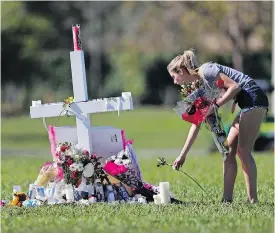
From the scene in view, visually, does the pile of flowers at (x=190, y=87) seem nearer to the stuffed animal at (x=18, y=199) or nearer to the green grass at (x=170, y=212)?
the green grass at (x=170, y=212)

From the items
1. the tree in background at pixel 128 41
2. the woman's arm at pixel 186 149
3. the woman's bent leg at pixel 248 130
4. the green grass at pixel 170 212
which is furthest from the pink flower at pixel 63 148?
the tree in background at pixel 128 41

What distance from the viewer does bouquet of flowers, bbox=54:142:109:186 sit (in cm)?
899

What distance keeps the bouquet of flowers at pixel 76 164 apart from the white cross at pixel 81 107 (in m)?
0.17

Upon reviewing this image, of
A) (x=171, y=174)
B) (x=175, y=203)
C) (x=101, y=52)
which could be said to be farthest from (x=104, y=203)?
(x=101, y=52)

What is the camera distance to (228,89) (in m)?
8.45

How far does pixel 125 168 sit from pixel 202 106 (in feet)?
3.60

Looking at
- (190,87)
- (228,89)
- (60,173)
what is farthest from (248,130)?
(60,173)

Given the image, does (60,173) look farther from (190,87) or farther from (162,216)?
(162,216)

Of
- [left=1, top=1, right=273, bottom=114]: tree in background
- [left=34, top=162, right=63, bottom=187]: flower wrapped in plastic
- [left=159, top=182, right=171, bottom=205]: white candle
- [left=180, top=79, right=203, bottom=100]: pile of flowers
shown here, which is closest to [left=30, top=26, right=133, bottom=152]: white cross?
[left=34, top=162, right=63, bottom=187]: flower wrapped in plastic

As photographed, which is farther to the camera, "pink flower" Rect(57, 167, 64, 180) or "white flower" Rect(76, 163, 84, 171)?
"pink flower" Rect(57, 167, 64, 180)

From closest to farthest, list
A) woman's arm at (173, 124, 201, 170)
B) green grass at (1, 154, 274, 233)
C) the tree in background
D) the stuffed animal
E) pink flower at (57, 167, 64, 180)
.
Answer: green grass at (1, 154, 274, 233) → woman's arm at (173, 124, 201, 170) → the stuffed animal → pink flower at (57, 167, 64, 180) → the tree in background

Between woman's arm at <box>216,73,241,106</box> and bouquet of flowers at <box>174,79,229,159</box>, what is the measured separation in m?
0.05

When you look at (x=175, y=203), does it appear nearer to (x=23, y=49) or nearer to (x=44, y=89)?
(x=23, y=49)

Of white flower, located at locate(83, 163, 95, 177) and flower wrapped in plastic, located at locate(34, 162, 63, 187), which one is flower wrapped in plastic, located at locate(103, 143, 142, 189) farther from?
flower wrapped in plastic, located at locate(34, 162, 63, 187)
